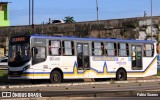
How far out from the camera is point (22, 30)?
5859cm

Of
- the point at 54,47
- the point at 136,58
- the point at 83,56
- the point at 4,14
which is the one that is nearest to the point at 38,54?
the point at 54,47

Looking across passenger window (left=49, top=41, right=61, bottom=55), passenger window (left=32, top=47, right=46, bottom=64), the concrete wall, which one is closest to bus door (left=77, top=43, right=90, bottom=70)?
passenger window (left=49, top=41, right=61, bottom=55)

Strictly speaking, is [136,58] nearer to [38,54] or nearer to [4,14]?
[38,54]

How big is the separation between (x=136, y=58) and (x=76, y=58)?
5661mm

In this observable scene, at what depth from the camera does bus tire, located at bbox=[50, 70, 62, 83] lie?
31578mm

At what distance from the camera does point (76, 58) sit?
33031mm

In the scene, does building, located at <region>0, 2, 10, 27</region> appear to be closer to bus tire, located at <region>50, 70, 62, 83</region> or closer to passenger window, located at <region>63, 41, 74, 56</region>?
passenger window, located at <region>63, 41, 74, 56</region>

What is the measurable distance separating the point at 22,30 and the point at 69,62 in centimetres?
2681

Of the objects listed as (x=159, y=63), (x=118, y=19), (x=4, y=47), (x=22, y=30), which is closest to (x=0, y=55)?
A: (x=4, y=47)

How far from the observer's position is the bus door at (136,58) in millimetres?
36688

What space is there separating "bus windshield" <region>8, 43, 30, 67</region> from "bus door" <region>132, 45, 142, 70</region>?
8.96 metres

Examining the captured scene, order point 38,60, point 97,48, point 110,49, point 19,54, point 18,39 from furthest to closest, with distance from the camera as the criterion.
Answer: point 110,49
point 97,48
point 18,39
point 19,54
point 38,60

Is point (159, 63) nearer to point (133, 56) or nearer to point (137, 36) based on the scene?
point (137, 36)

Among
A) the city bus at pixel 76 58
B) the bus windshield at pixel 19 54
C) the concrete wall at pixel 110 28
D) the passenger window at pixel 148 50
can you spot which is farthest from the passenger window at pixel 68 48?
the concrete wall at pixel 110 28
